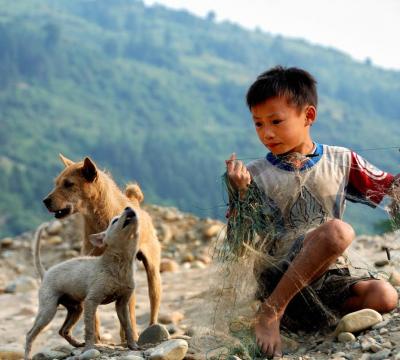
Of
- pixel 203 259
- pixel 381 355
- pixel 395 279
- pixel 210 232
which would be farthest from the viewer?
pixel 210 232

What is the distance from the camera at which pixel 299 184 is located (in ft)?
17.1

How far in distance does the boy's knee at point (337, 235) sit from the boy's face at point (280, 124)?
0.74 metres

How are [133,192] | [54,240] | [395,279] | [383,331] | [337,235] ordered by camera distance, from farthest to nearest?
[54,240]
[133,192]
[395,279]
[383,331]
[337,235]

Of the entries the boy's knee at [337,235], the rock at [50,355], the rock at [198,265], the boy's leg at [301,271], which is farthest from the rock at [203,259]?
the boy's knee at [337,235]

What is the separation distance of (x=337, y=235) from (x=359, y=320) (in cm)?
66

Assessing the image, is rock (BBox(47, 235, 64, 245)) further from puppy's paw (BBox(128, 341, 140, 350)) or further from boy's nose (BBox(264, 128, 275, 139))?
boy's nose (BBox(264, 128, 275, 139))

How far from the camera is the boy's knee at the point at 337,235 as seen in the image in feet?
15.6

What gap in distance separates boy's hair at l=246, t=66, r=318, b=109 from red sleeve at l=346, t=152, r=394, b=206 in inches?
22.0

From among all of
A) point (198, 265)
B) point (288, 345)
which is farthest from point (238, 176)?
point (198, 265)

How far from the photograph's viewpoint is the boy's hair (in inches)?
203

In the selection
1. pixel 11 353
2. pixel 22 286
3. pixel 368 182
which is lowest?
pixel 22 286

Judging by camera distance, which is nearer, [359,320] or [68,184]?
[359,320]

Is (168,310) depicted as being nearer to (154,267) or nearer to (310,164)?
(154,267)

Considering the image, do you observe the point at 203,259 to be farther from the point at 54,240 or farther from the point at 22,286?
the point at 22,286
